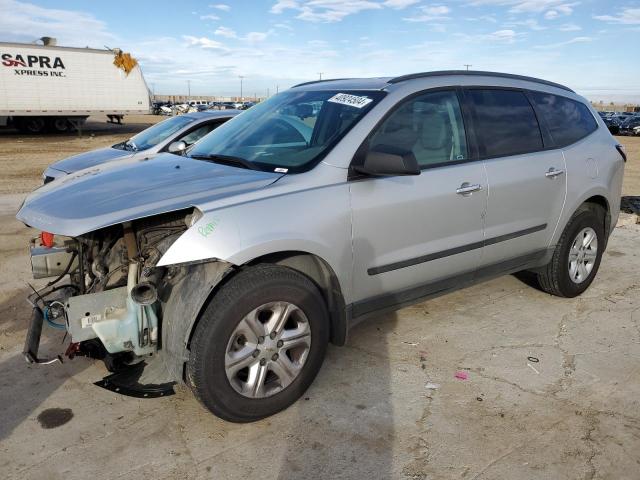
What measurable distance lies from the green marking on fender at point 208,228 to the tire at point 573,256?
3073mm

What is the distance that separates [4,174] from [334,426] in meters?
12.7

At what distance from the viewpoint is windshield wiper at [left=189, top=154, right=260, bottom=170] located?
10.3 ft

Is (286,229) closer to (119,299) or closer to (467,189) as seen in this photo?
(119,299)

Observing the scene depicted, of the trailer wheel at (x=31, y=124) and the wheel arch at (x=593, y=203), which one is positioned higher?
the trailer wheel at (x=31, y=124)

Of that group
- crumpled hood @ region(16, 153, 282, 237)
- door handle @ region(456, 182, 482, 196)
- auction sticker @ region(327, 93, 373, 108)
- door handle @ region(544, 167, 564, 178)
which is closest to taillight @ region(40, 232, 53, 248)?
crumpled hood @ region(16, 153, 282, 237)

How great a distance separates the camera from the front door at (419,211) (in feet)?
10.1

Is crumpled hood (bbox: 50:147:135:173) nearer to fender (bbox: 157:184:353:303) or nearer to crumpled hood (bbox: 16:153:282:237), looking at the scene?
crumpled hood (bbox: 16:153:282:237)

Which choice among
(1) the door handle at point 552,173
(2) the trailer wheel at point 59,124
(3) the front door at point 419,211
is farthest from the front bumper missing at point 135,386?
(2) the trailer wheel at point 59,124

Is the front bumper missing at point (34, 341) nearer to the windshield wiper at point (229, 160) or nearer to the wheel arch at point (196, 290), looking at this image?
the wheel arch at point (196, 290)

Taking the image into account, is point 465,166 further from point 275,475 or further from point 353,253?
point 275,475

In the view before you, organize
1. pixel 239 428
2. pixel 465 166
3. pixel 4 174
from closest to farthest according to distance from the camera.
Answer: pixel 239 428
pixel 465 166
pixel 4 174

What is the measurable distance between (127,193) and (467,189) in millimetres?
2089

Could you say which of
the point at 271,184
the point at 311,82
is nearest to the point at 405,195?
the point at 271,184

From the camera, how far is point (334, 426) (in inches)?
112
